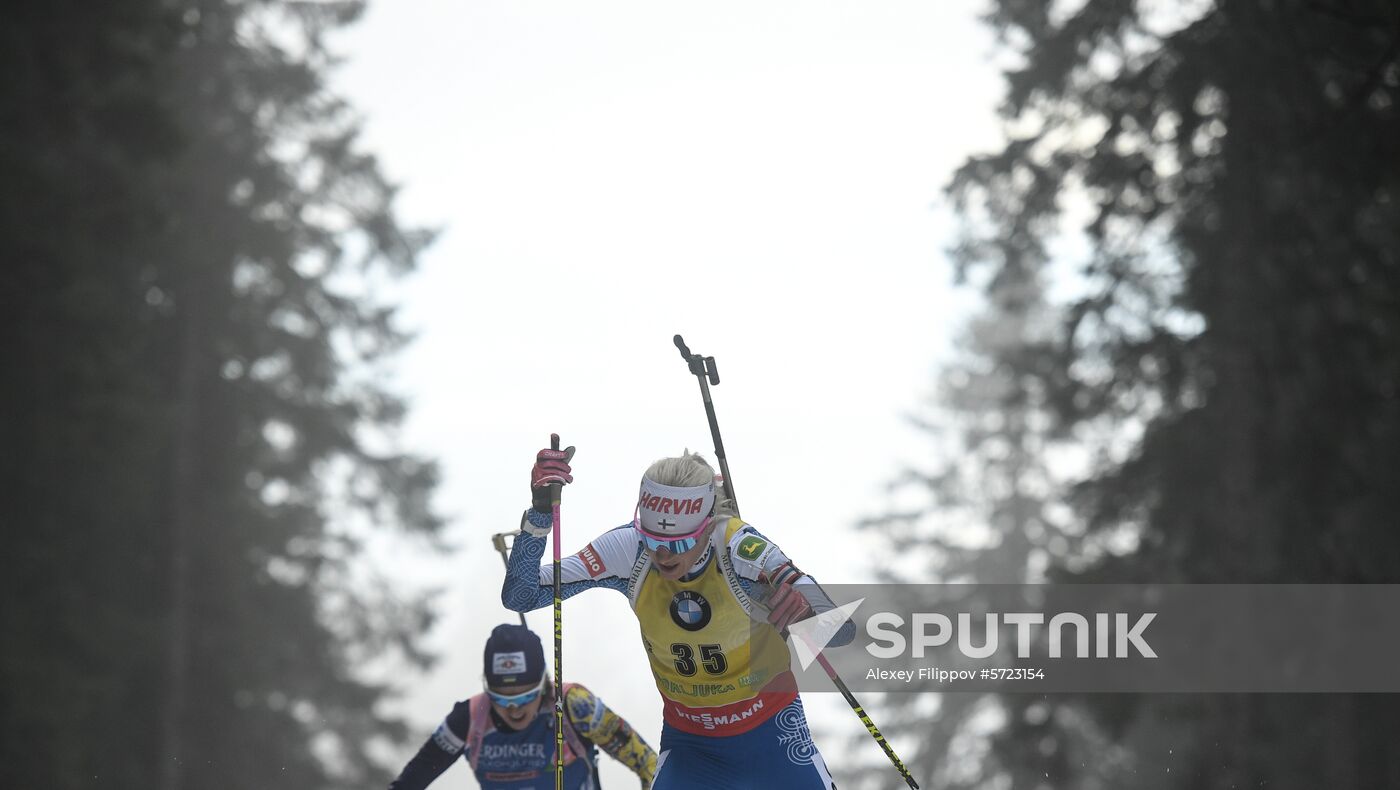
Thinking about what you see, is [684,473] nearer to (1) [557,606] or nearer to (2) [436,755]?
(1) [557,606]

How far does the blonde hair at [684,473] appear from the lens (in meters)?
7.31

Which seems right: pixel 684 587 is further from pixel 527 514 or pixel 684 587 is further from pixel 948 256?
pixel 948 256

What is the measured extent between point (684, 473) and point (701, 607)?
699mm

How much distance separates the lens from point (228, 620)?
2667 cm

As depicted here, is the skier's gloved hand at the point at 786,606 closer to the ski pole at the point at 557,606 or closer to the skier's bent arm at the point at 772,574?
the skier's bent arm at the point at 772,574

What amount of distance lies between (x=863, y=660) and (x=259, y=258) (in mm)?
16292

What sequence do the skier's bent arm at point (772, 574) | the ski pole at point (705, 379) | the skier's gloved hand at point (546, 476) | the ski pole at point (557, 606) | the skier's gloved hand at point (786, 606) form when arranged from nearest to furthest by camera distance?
the skier's gloved hand at point (786, 606)
the skier's bent arm at point (772, 574)
the skier's gloved hand at point (546, 476)
the ski pole at point (557, 606)
the ski pole at point (705, 379)

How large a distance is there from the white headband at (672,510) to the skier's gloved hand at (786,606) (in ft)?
1.74

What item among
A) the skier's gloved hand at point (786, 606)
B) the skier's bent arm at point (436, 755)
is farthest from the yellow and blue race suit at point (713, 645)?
the skier's bent arm at point (436, 755)

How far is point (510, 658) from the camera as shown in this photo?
920cm

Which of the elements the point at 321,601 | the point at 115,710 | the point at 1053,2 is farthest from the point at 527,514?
the point at 321,601

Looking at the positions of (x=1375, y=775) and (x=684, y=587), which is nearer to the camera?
(x=684, y=587)

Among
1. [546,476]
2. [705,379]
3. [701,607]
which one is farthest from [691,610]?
[705,379]

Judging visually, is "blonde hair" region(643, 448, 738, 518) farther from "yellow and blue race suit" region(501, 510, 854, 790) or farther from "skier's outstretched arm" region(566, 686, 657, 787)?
"skier's outstretched arm" region(566, 686, 657, 787)
